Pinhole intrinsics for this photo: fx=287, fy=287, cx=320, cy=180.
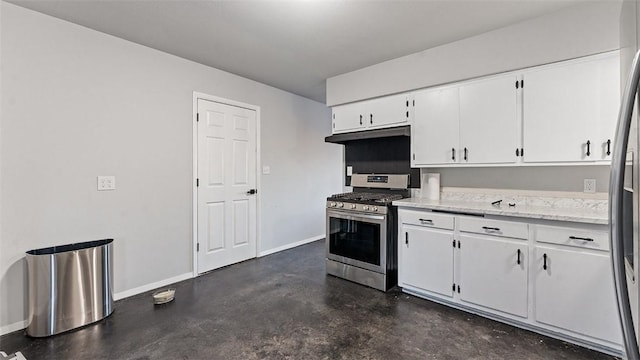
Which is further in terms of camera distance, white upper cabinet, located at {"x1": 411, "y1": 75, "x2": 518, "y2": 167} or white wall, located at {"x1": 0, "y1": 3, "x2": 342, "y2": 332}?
white upper cabinet, located at {"x1": 411, "y1": 75, "x2": 518, "y2": 167}

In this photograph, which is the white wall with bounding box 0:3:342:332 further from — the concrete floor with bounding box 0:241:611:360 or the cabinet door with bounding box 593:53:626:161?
the cabinet door with bounding box 593:53:626:161

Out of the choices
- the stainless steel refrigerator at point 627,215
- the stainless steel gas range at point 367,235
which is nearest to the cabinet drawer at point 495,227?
the stainless steel gas range at point 367,235

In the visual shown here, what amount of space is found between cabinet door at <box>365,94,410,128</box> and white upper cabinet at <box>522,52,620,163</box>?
1101 millimetres

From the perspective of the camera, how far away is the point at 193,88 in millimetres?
3354

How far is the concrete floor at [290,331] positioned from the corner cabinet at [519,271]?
4.6 inches

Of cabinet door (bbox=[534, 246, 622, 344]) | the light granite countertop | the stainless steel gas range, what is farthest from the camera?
the stainless steel gas range

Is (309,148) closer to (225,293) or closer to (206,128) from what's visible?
(206,128)

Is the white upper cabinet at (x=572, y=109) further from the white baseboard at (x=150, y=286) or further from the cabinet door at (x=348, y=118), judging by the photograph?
the white baseboard at (x=150, y=286)

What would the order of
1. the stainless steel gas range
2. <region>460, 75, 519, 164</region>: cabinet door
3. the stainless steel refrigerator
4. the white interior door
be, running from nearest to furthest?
the stainless steel refrigerator → <region>460, 75, 519, 164</region>: cabinet door → the stainless steel gas range → the white interior door

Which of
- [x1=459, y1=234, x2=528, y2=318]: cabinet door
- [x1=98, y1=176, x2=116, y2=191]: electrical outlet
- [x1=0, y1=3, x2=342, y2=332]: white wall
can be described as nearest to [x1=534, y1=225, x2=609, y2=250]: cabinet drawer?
[x1=459, y1=234, x2=528, y2=318]: cabinet door

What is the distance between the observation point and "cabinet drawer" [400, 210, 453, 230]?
2.60 metres

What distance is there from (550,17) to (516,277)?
2.11 metres

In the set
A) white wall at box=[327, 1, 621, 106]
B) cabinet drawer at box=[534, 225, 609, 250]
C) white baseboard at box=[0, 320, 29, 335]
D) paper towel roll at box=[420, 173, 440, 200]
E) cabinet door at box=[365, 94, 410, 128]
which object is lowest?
white baseboard at box=[0, 320, 29, 335]

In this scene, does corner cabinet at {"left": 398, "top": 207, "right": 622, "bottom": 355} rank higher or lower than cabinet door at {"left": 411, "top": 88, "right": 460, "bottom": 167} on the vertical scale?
lower
